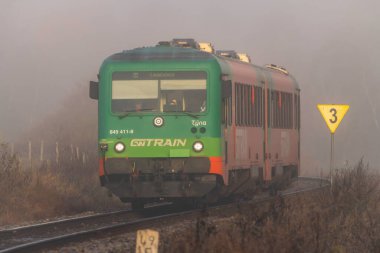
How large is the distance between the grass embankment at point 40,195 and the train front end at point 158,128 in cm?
228

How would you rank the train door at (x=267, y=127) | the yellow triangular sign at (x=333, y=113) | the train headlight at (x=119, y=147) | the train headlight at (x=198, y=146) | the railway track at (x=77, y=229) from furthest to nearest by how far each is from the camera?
the yellow triangular sign at (x=333, y=113), the train door at (x=267, y=127), the train headlight at (x=119, y=147), the train headlight at (x=198, y=146), the railway track at (x=77, y=229)

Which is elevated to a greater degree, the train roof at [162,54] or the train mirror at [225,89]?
the train roof at [162,54]

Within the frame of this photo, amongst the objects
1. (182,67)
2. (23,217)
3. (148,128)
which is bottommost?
(23,217)

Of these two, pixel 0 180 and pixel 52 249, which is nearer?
pixel 52 249

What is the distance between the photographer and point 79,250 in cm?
1298

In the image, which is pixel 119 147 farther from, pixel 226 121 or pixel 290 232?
pixel 290 232

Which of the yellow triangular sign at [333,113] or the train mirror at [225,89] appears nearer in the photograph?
the train mirror at [225,89]

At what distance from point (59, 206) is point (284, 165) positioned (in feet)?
20.4

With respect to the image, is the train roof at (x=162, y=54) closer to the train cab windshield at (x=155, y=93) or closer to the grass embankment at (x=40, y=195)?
the train cab windshield at (x=155, y=93)

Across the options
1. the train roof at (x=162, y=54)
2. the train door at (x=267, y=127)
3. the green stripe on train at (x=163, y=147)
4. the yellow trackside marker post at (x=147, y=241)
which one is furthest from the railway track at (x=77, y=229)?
the train door at (x=267, y=127)

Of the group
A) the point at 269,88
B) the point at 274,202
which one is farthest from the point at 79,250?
the point at 269,88

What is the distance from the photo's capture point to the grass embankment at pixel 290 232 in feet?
36.1

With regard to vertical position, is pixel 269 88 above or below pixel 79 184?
above

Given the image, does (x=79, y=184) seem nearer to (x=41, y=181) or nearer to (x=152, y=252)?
(x=41, y=181)
